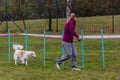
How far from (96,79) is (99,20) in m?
30.6

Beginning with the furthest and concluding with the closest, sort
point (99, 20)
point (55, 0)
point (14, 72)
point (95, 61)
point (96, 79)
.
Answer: point (99, 20) < point (55, 0) < point (95, 61) < point (14, 72) < point (96, 79)

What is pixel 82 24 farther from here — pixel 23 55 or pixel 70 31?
pixel 70 31

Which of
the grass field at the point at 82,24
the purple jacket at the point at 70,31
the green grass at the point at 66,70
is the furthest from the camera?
the grass field at the point at 82,24

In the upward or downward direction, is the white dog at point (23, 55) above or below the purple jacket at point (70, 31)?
below

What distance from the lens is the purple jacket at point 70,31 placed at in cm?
1223

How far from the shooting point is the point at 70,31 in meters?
12.3

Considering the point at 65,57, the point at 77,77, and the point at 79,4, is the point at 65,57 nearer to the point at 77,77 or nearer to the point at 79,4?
the point at 77,77

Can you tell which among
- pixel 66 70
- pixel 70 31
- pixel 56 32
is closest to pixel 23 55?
pixel 66 70

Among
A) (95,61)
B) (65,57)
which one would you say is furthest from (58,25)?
(65,57)

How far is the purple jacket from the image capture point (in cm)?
1223

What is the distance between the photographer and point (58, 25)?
36.1 meters

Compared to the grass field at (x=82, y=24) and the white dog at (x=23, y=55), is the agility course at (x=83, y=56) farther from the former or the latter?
the grass field at (x=82, y=24)

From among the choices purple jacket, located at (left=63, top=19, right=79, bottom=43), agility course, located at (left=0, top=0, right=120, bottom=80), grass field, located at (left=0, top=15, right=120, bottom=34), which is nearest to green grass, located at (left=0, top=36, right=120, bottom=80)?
agility course, located at (left=0, top=0, right=120, bottom=80)

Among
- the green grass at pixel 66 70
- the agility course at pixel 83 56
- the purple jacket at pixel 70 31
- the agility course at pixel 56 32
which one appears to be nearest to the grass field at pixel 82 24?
the agility course at pixel 56 32
